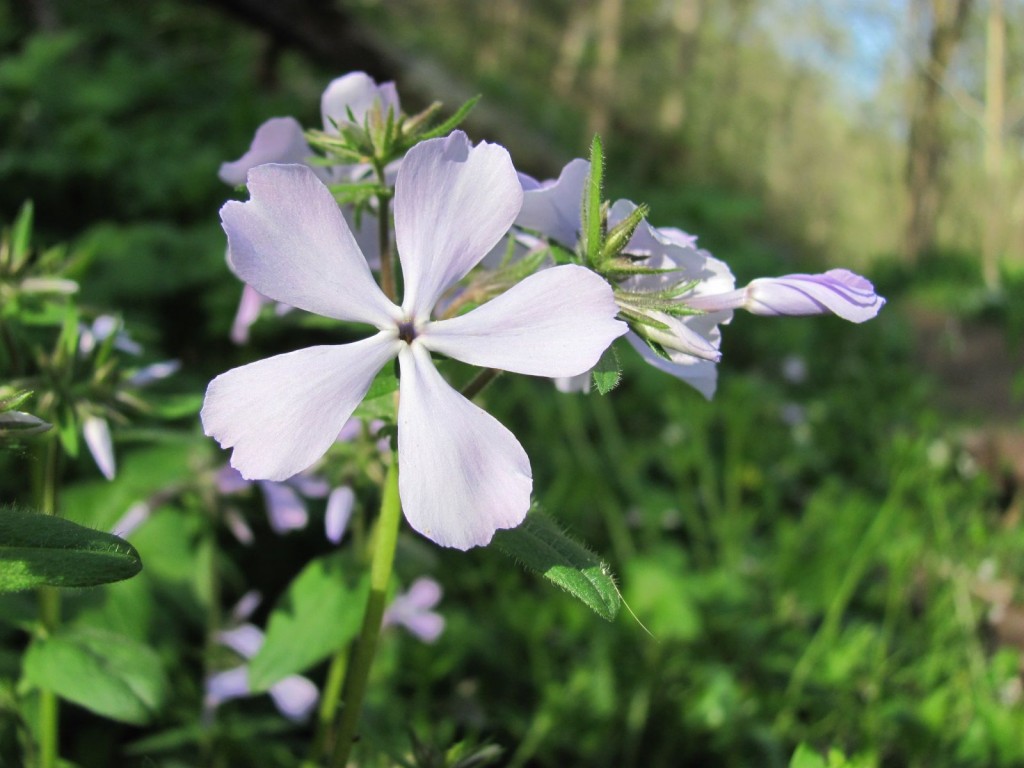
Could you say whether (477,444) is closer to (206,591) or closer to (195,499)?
(195,499)

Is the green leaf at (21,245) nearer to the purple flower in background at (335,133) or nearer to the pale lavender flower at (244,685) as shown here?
the purple flower in background at (335,133)

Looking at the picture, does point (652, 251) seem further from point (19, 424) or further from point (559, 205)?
point (19, 424)

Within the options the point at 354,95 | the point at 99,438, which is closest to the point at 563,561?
the point at 354,95

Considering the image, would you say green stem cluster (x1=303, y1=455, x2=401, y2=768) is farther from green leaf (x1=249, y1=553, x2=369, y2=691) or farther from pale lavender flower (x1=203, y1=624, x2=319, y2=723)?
pale lavender flower (x1=203, y1=624, x2=319, y2=723)

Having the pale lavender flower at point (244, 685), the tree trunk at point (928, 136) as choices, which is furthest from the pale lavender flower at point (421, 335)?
the tree trunk at point (928, 136)

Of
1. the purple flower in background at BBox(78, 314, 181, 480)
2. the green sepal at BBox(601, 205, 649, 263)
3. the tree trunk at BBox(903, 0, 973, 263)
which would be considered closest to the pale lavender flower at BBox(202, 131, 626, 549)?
the green sepal at BBox(601, 205, 649, 263)

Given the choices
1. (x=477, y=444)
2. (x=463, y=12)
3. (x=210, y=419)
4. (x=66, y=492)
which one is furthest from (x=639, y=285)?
(x=463, y=12)
